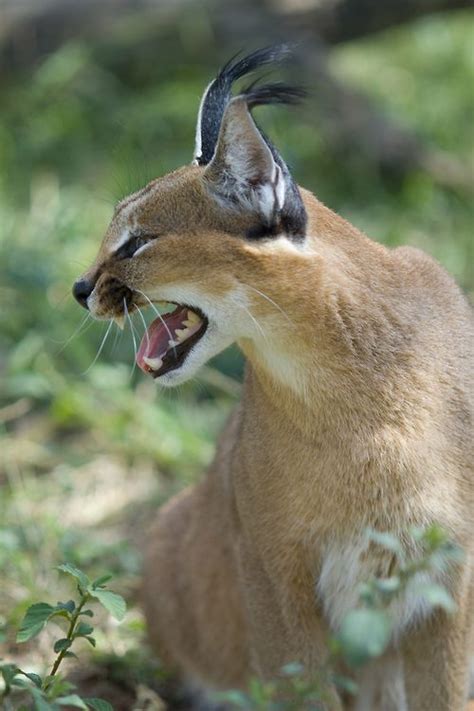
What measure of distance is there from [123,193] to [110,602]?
4.72 feet

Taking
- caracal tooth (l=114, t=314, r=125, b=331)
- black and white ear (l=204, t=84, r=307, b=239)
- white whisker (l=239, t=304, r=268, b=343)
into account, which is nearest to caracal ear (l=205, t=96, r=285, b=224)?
black and white ear (l=204, t=84, r=307, b=239)

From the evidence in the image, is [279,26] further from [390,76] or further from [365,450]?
[365,450]

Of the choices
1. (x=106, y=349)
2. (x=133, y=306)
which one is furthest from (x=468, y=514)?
(x=106, y=349)

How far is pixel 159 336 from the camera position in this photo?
338 centimetres

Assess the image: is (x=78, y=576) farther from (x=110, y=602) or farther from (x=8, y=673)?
(x=8, y=673)

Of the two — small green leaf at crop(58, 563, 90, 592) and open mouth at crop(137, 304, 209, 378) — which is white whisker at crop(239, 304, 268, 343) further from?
small green leaf at crop(58, 563, 90, 592)

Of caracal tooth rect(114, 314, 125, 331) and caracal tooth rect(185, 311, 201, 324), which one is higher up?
caracal tooth rect(185, 311, 201, 324)

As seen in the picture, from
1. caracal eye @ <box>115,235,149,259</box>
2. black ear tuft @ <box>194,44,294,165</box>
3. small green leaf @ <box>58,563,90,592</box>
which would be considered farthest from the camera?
black ear tuft @ <box>194,44,294,165</box>

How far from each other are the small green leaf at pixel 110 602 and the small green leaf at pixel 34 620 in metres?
0.14

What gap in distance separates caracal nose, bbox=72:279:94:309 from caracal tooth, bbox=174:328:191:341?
0.25 metres

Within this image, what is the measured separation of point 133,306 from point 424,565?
118cm

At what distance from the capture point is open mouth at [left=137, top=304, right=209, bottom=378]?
333cm

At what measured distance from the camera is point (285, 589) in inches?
140

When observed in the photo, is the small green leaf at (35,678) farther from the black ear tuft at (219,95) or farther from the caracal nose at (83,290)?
the black ear tuft at (219,95)
